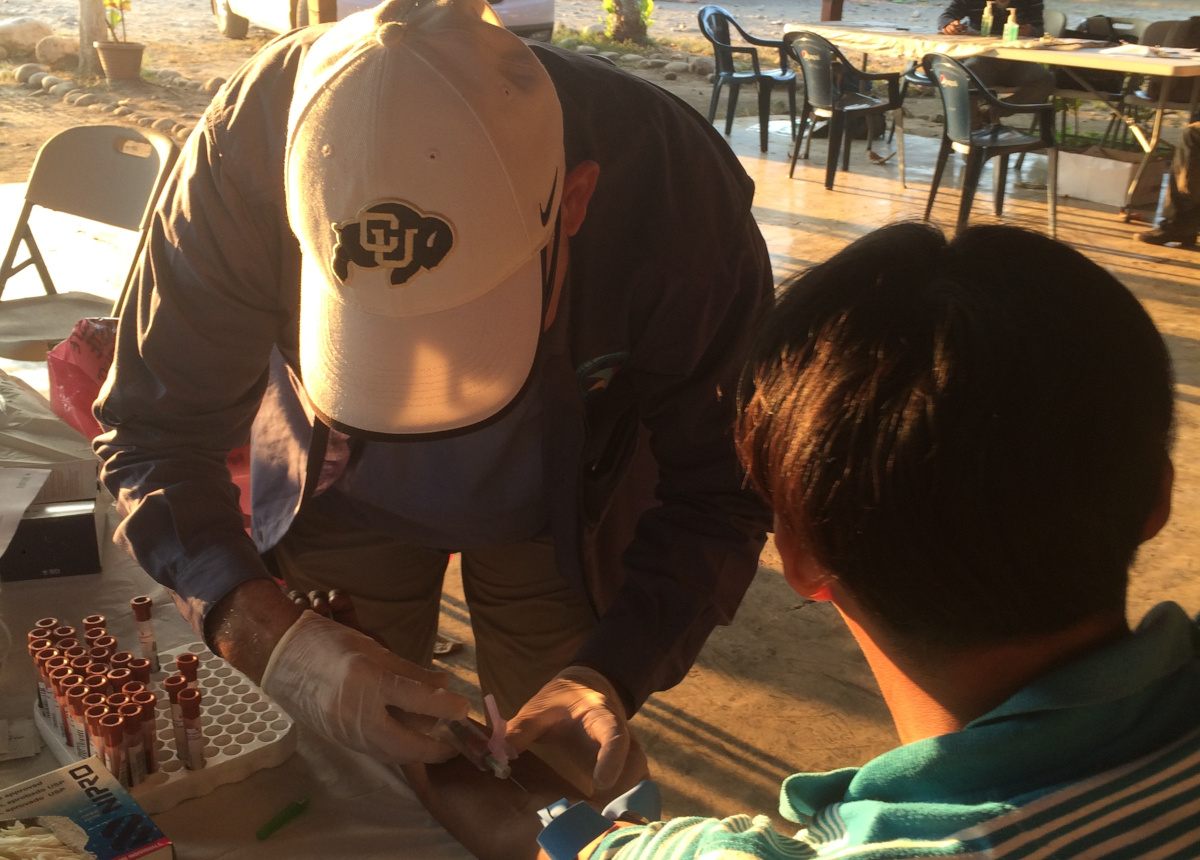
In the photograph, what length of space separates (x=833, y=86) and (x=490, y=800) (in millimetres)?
6339

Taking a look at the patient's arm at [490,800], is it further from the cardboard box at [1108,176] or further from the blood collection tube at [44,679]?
the cardboard box at [1108,176]

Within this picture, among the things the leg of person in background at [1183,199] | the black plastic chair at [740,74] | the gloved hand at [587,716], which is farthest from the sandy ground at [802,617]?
the gloved hand at [587,716]

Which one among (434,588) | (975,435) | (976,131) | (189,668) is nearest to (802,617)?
(434,588)

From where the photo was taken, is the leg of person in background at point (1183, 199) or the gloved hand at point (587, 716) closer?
the gloved hand at point (587, 716)

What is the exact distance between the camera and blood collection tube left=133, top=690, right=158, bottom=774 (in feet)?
3.41

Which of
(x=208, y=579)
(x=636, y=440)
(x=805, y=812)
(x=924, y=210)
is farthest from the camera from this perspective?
(x=924, y=210)

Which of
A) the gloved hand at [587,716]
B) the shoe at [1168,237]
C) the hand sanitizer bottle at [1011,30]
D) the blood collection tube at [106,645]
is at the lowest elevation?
the shoe at [1168,237]

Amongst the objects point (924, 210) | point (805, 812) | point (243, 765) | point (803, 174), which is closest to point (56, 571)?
point (243, 765)

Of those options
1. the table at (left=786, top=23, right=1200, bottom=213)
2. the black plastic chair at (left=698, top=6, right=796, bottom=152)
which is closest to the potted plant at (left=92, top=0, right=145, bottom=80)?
the black plastic chair at (left=698, top=6, right=796, bottom=152)

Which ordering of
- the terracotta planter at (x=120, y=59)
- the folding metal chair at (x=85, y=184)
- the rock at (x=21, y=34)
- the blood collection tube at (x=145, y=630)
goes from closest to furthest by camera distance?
the blood collection tube at (x=145, y=630), the folding metal chair at (x=85, y=184), the terracotta planter at (x=120, y=59), the rock at (x=21, y=34)

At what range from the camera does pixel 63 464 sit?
1.62 m

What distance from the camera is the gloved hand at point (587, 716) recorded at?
44.6 inches

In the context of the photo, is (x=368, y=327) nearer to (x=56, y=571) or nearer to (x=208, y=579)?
(x=208, y=579)

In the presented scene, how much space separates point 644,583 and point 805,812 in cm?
61
